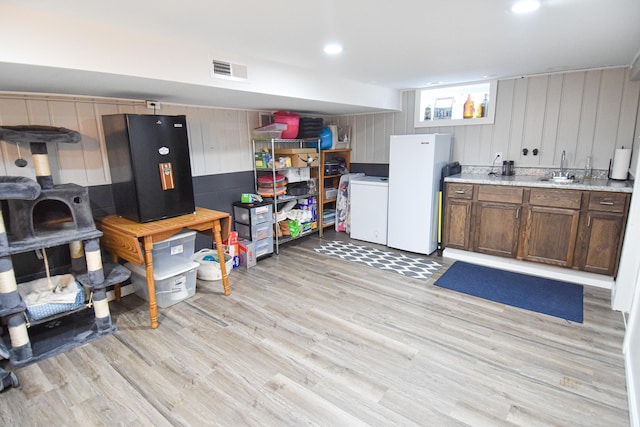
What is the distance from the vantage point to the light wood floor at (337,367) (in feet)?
5.98

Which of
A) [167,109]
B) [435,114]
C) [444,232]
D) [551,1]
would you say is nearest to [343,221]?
[444,232]

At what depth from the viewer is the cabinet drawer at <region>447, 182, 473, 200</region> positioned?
3795 mm

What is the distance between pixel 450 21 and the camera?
6.39 feet

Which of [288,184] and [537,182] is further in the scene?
[288,184]

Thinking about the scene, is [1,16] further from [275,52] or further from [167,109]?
[167,109]

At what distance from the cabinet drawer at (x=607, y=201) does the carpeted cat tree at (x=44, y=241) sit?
4120 mm

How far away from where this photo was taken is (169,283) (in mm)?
2955

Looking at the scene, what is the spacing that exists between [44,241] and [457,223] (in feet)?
12.6

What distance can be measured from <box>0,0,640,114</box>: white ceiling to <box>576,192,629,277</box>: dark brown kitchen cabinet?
4.08ft

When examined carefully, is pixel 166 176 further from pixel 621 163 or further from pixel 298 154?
pixel 621 163

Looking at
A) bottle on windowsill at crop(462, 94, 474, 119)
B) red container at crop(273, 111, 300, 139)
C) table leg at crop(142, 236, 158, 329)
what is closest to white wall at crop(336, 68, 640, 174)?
bottle on windowsill at crop(462, 94, 474, 119)

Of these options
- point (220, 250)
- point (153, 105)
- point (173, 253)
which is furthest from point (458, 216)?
point (153, 105)

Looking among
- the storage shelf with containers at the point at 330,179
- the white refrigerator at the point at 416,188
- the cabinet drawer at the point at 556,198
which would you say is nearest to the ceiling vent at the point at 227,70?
the white refrigerator at the point at 416,188

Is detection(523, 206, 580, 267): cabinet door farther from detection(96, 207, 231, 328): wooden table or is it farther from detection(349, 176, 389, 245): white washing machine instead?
detection(96, 207, 231, 328): wooden table
